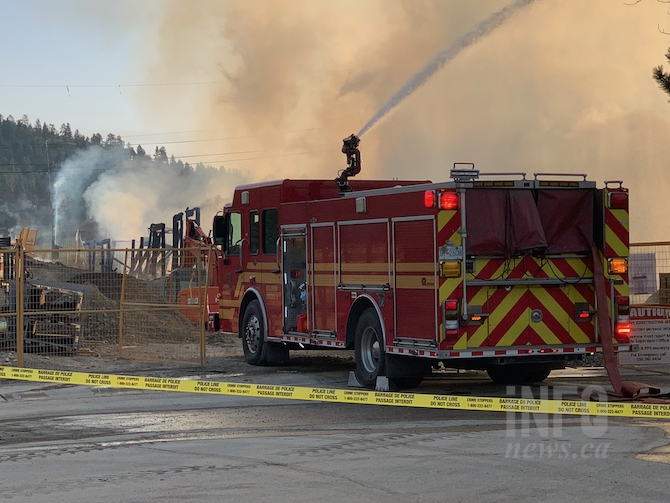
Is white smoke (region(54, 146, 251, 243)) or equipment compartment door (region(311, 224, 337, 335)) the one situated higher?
white smoke (region(54, 146, 251, 243))

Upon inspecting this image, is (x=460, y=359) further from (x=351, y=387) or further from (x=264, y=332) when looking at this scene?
(x=264, y=332)

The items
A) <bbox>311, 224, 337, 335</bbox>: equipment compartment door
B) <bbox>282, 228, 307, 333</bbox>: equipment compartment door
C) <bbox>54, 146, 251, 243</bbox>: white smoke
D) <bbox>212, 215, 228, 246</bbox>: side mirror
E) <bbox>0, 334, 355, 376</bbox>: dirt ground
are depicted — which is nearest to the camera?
<bbox>311, 224, 337, 335</bbox>: equipment compartment door

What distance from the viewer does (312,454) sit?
8.24m

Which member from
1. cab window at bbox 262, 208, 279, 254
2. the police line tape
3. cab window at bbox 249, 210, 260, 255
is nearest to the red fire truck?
the police line tape

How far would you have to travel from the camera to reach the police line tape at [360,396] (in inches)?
406

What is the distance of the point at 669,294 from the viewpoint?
1560cm

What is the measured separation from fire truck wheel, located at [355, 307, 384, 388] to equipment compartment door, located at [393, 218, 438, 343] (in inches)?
23.9

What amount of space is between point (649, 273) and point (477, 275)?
→ 4.86 meters

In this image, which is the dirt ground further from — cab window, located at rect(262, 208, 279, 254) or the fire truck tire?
cab window, located at rect(262, 208, 279, 254)

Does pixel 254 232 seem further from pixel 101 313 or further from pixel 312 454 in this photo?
pixel 312 454

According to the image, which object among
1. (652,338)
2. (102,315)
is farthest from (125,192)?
(652,338)

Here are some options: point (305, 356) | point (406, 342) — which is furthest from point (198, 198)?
point (406, 342)

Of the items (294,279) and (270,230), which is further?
(270,230)

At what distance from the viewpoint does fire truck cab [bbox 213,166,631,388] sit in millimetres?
11477
